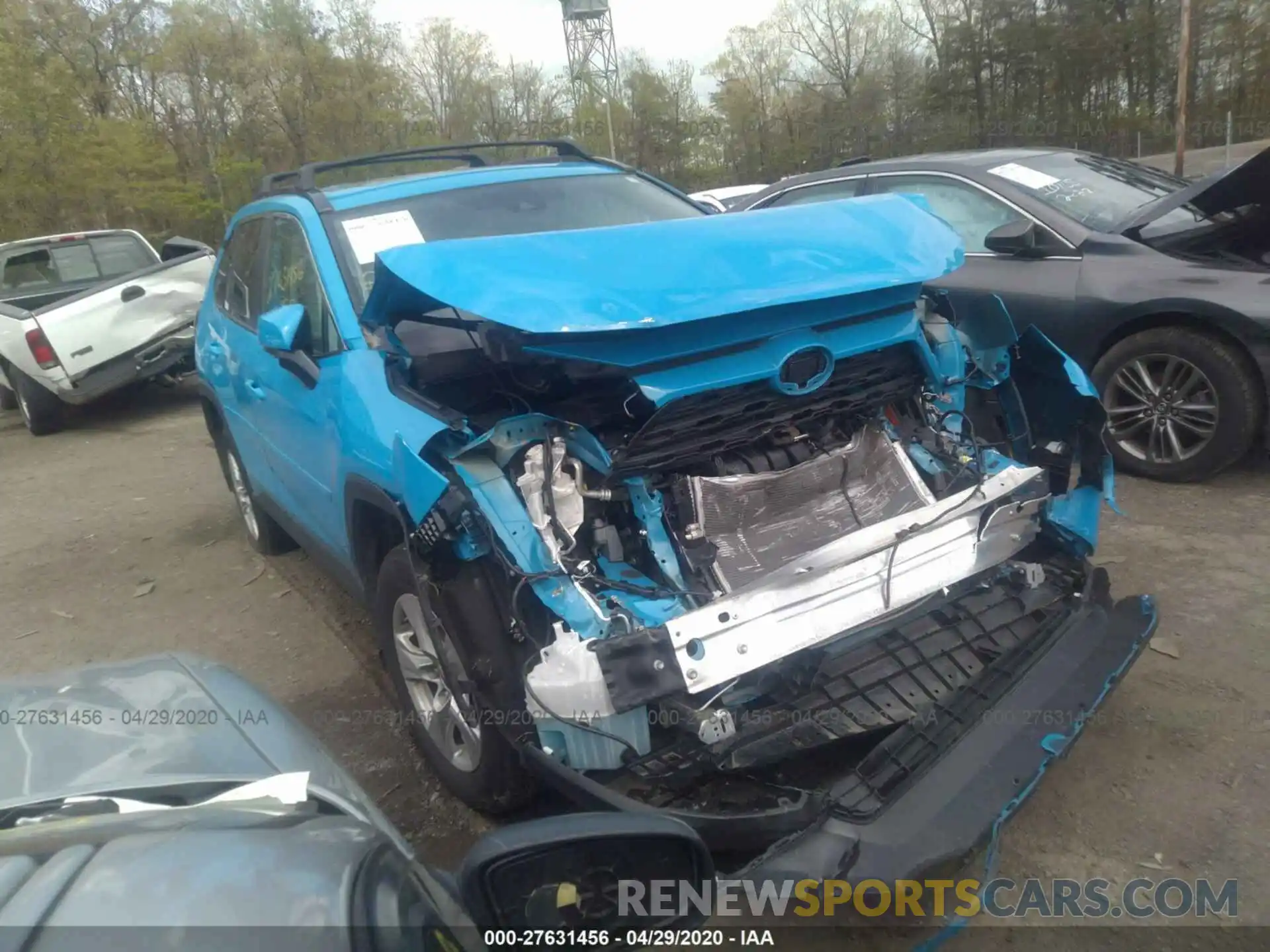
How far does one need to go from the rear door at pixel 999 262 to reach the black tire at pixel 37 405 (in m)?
8.30

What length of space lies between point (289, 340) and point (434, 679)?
1.20 metres

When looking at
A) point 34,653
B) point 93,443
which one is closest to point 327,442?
point 34,653

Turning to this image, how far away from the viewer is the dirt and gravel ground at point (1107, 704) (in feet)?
8.51

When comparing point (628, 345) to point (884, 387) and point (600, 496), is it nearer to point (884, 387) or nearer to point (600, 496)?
point (600, 496)

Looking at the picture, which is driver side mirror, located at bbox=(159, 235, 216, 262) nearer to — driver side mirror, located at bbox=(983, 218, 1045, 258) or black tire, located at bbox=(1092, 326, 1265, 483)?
driver side mirror, located at bbox=(983, 218, 1045, 258)

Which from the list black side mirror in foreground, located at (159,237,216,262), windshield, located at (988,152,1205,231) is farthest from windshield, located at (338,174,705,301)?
black side mirror in foreground, located at (159,237,216,262)

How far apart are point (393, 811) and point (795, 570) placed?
1551 mm

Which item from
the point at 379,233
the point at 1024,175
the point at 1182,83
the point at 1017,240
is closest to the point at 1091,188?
the point at 1024,175

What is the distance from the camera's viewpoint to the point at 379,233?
3.57 metres

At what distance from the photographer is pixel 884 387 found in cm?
307

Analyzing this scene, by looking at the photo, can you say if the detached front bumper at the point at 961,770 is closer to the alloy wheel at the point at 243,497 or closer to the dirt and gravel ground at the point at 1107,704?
the dirt and gravel ground at the point at 1107,704

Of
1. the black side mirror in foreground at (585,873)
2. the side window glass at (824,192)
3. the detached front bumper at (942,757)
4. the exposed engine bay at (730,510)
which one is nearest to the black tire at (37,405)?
the side window glass at (824,192)

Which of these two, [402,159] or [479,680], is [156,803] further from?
[402,159]

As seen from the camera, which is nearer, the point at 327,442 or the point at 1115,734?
the point at 1115,734
